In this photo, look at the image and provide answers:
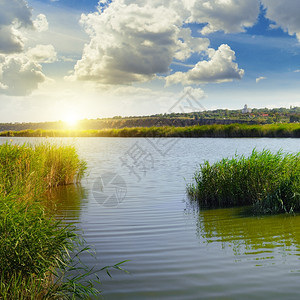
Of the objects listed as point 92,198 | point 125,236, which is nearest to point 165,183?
point 92,198

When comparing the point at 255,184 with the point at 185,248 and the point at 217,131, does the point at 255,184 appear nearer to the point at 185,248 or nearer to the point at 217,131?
the point at 185,248

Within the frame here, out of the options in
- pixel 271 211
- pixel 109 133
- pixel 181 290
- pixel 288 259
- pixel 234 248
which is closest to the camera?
pixel 181 290

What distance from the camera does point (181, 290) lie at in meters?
4.59

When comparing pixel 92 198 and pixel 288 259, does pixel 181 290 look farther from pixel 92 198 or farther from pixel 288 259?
pixel 92 198

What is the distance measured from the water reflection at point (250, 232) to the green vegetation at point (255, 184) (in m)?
0.57

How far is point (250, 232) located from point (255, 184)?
2.68m

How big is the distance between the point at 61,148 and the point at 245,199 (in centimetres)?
757

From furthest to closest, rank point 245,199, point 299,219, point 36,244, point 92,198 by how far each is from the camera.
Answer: point 92,198, point 245,199, point 299,219, point 36,244

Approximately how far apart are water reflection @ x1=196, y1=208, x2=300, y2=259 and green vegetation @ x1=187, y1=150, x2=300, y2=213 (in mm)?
569

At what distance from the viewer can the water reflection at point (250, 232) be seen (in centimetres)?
625

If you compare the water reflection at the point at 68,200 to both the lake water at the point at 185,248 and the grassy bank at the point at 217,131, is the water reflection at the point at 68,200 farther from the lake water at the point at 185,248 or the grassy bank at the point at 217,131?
the grassy bank at the point at 217,131

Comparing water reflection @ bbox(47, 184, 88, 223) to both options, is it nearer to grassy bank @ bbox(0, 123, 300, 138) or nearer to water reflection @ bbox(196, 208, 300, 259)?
water reflection @ bbox(196, 208, 300, 259)

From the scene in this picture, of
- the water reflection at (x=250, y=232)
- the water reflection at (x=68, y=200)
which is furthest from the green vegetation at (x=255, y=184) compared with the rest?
the water reflection at (x=68, y=200)

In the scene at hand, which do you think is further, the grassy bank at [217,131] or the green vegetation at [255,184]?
the grassy bank at [217,131]
